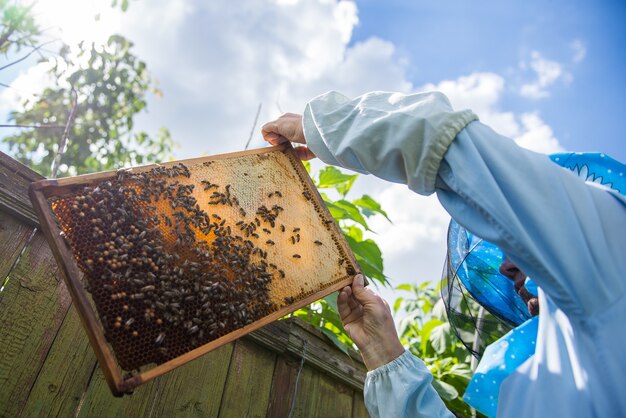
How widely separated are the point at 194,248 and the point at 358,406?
2093 mm

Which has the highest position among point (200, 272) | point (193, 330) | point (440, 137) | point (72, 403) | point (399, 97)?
point (399, 97)

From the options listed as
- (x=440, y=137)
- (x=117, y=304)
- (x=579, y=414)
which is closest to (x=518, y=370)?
(x=579, y=414)

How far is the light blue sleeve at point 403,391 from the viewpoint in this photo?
2.18 m

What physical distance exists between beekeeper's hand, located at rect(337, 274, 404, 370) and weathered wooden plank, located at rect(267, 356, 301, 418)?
57 centimetres

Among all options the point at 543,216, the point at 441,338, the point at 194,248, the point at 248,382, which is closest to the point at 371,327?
the point at 248,382

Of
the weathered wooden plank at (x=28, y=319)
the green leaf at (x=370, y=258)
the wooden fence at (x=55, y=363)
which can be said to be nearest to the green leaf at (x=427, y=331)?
the green leaf at (x=370, y=258)

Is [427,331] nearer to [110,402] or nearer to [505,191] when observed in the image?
[110,402]

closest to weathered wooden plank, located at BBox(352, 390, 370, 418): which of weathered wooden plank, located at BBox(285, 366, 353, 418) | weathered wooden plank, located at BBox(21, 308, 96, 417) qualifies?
weathered wooden plank, located at BBox(285, 366, 353, 418)

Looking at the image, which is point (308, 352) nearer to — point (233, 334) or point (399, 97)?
point (233, 334)

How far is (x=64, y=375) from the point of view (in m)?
1.98

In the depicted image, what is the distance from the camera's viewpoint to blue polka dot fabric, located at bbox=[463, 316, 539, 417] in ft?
5.52

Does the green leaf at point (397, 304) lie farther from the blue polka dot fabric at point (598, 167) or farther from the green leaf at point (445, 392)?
the blue polka dot fabric at point (598, 167)

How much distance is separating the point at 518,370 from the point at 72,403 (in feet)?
6.39

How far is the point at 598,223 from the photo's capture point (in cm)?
138
